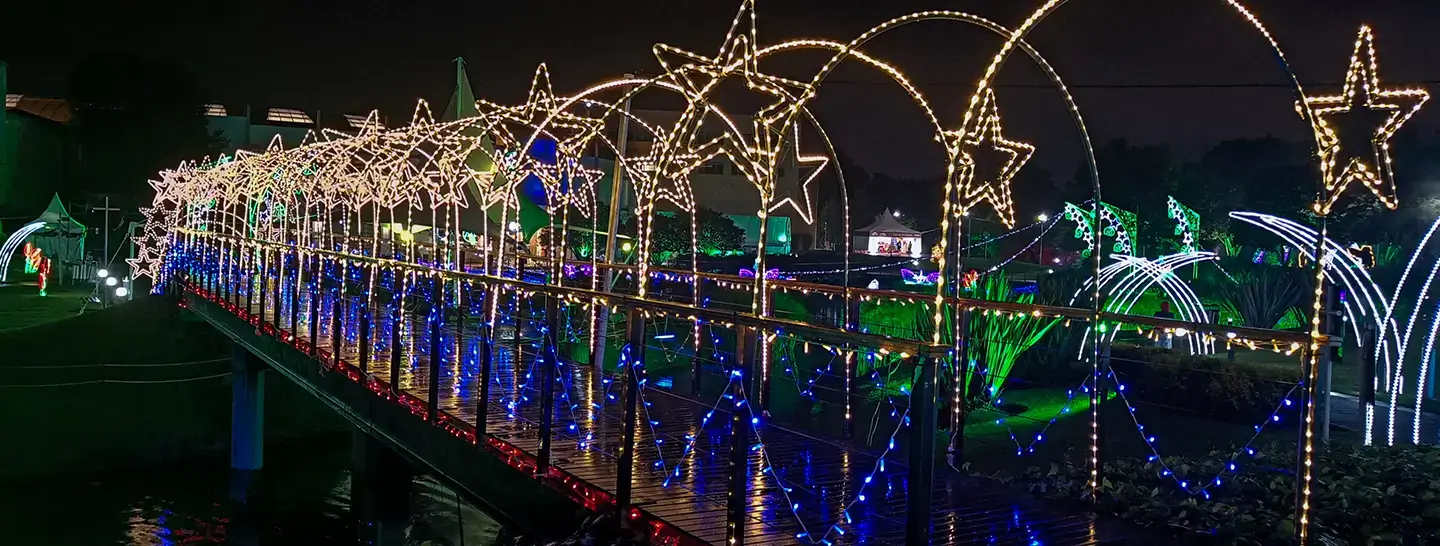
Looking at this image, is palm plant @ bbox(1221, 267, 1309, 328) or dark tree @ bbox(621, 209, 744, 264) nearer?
palm plant @ bbox(1221, 267, 1309, 328)

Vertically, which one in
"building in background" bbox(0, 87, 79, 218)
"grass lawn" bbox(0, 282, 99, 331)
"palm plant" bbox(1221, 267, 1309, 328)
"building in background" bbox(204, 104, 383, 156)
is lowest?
"grass lawn" bbox(0, 282, 99, 331)

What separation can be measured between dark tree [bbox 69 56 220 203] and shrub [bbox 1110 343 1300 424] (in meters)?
47.2

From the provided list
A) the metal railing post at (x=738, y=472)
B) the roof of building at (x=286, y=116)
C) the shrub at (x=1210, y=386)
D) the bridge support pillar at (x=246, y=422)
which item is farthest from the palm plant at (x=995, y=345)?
the roof of building at (x=286, y=116)

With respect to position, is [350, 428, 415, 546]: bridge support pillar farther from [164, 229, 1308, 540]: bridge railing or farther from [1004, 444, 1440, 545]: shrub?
[1004, 444, 1440, 545]: shrub

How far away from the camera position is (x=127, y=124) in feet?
169

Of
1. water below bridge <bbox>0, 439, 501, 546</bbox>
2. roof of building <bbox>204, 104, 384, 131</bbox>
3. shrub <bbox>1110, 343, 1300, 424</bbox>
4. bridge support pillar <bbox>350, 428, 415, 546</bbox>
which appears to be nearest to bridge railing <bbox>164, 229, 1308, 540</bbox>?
shrub <bbox>1110, 343, 1300, 424</bbox>

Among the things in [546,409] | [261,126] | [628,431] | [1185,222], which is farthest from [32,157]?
[628,431]

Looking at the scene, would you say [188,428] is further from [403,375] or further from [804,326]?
[804,326]

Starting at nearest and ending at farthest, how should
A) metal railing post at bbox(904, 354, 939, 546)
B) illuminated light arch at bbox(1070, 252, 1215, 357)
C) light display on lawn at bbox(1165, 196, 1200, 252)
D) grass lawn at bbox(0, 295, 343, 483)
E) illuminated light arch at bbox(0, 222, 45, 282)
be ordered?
metal railing post at bbox(904, 354, 939, 546)
illuminated light arch at bbox(1070, 252, 1215, 357)
grass lawn at bbox(0, 295, 343, 483)
light display on lawn at bbox(1165, 196, 1200, 252)
illuminated light arch at bbox(0, 222, 45, 282)

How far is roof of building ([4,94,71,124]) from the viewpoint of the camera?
5400cm

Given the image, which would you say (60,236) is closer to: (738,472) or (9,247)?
(9,247)

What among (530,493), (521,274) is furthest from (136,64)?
(530,493)

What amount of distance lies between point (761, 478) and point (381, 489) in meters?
5.33

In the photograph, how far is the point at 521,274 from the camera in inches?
669
